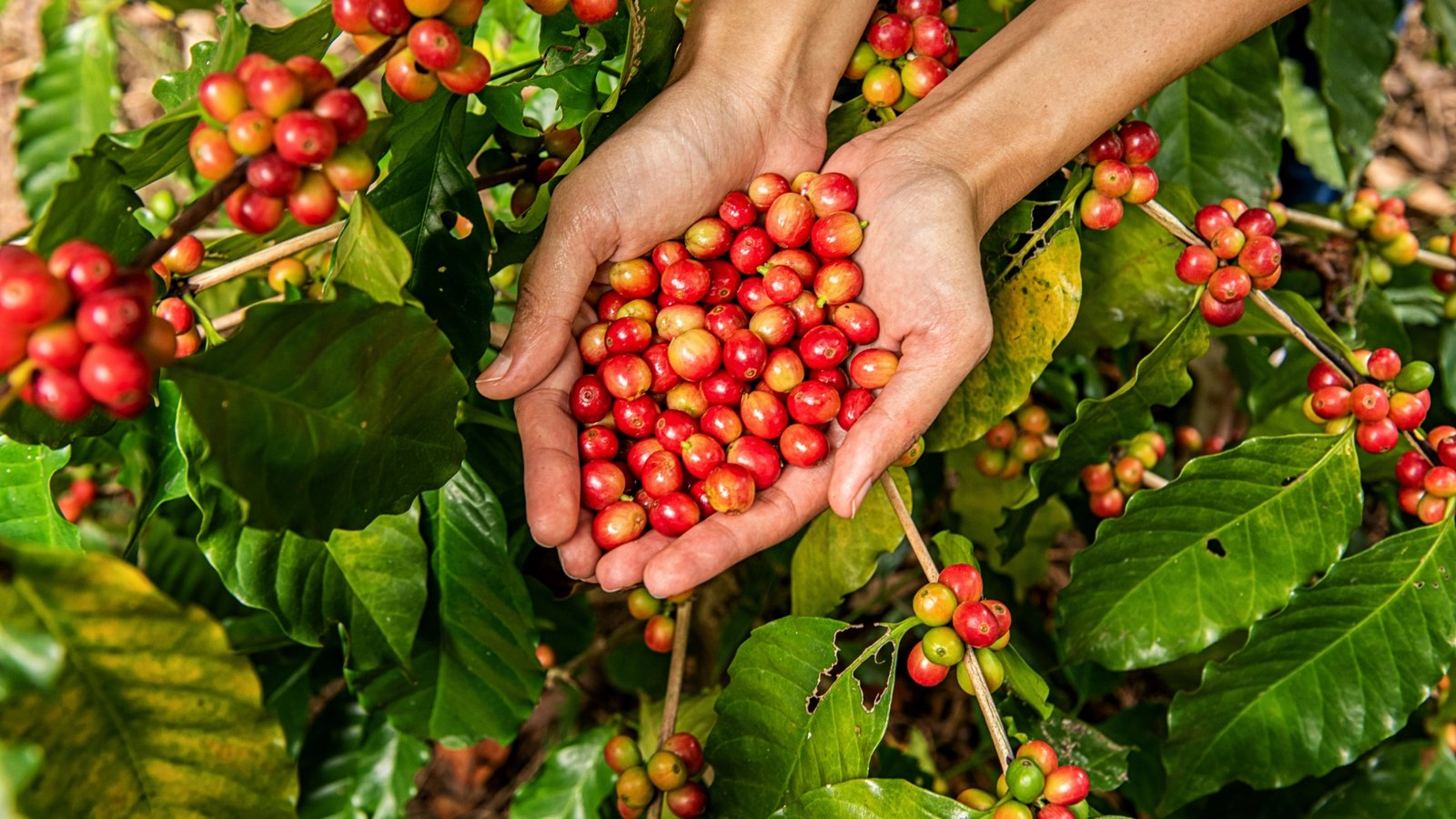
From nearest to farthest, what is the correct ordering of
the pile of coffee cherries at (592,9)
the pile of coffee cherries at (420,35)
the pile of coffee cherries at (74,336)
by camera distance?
1. the pile of coffee cherries at (74,336)
2. the pile of coffee cherries at (420,35)
3. the pile of coffee cherries at (592,9)

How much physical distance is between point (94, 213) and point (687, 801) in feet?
3.55

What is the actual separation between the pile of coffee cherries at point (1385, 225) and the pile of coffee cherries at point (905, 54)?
0.93m

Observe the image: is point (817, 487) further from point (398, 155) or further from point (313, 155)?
point (313, 155)

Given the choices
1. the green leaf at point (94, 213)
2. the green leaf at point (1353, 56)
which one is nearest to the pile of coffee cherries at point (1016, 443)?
the green leaf at point (1353, 56)

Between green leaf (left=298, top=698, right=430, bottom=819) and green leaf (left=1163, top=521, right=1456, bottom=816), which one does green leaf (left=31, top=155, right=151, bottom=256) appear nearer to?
green leaf (left=298, top=698, right=430, bottom=819)

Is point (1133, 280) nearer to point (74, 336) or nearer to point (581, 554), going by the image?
point (581, 554)

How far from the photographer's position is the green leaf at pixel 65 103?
225 cm

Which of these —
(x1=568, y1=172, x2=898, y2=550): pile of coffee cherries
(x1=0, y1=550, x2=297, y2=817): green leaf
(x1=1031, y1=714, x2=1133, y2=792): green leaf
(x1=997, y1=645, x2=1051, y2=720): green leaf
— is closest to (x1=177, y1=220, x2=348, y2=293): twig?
(x1=568, y1=172, x2=898, y2=550): pile of coffee cherries

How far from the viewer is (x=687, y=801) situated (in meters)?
1.47

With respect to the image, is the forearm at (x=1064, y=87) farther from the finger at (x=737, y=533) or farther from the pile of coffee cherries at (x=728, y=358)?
the finger at (x=737, y=533)

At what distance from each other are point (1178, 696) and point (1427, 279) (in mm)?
1367

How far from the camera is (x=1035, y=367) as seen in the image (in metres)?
1.48

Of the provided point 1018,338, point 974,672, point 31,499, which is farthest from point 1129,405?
point 31,499

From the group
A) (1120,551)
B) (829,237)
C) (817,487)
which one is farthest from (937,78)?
(1120,551)
